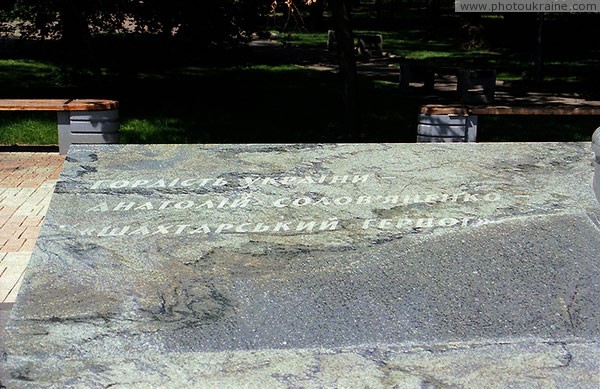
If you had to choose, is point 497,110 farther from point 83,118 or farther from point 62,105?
point 62,105

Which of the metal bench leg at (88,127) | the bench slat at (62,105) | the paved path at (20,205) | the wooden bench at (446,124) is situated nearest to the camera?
the paved path at (20,205)

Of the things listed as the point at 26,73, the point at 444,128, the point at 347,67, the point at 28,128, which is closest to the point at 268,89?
the point at 26,73

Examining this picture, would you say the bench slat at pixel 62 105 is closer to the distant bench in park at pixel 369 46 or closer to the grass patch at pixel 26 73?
the grass patch at pixel 26 73

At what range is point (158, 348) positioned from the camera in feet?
14.5

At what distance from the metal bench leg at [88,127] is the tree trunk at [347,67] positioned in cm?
364

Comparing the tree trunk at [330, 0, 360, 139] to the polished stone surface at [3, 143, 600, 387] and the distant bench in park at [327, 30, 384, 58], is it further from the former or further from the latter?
the distant bench in park at [327, 30, 384, 58]

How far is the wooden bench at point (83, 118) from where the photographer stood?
1093 cm

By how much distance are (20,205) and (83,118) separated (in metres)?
2.25

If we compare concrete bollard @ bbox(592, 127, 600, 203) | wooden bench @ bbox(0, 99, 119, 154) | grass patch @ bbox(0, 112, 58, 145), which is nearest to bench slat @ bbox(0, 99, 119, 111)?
wooden bench @ bbox(0, 99, 119, 154)

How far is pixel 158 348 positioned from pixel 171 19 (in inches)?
545

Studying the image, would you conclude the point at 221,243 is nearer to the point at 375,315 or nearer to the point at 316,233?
the point at 316,233

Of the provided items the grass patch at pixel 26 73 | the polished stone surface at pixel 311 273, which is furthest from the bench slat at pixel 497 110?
the grass patch at pixel 26 73

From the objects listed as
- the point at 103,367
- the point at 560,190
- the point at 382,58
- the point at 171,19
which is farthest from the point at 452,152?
the point at 382,58

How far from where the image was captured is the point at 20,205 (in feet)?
29.8
